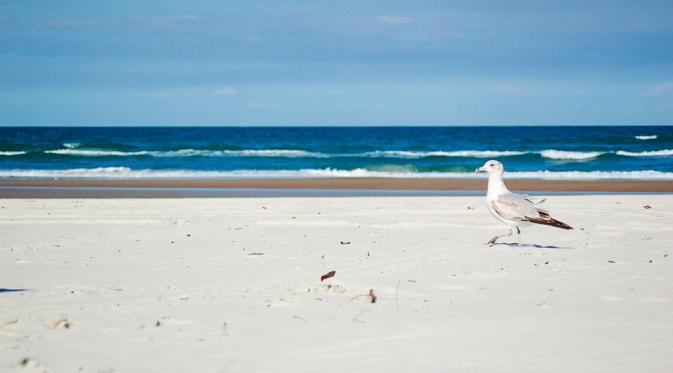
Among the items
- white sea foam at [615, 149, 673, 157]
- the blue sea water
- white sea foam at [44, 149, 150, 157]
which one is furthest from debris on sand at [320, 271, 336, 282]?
white sea foam at [44, 149, 150, 157]

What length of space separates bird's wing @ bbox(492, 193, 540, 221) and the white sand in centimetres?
40

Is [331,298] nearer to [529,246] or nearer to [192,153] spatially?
[529,246]

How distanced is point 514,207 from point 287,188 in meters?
13.2

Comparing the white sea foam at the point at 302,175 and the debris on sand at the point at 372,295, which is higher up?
the white sea foam at the point at 302,175

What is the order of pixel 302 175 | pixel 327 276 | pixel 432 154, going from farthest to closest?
pixel 432 154
pixel 302 175
pixel 327 276

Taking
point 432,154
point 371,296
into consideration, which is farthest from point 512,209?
point 432,154

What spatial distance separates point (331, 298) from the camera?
5785mm

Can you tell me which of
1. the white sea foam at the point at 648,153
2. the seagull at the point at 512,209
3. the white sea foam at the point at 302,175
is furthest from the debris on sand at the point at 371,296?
the white sea foam at the point at 648,153

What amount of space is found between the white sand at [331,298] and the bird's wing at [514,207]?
398 mm

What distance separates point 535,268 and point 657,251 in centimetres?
189

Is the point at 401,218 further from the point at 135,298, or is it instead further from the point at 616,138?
the point at 616,138

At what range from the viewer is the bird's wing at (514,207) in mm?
8680

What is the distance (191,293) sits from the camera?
5945mm

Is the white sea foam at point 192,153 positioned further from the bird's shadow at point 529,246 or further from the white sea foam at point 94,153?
the bird's shadow at point 529,246
